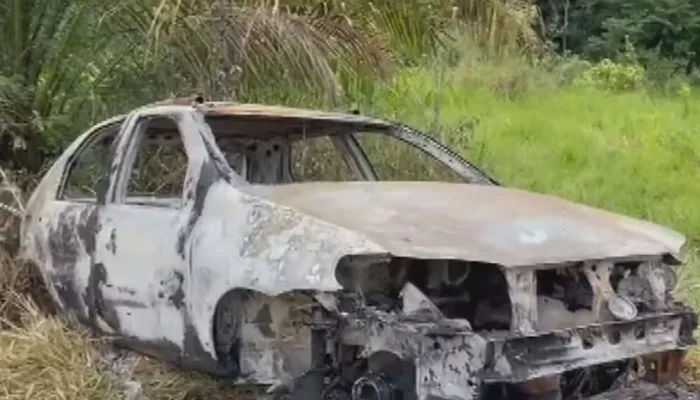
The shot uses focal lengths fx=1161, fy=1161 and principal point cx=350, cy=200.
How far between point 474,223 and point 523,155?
30.2 feet

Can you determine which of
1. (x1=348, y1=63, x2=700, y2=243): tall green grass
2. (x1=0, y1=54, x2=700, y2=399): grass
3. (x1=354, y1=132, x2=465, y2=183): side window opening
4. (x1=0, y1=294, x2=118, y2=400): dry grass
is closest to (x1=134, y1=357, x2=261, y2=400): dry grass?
(x1=0, y1=54, x2=700, y2=399): grass

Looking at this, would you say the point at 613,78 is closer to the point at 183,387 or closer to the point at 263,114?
the point at 263,114

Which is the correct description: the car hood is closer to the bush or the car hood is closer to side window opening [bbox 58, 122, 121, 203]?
side window opening [bbox 58, 122, 121, 203]

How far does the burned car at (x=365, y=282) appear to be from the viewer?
4.49 meters

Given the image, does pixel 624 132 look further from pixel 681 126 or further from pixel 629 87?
pixel 629 87

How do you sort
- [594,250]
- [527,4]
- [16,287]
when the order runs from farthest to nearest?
[527,4] → [16,287] → [594,250]

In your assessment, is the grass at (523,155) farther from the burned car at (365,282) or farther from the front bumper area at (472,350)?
the front bumper area at (472,350)

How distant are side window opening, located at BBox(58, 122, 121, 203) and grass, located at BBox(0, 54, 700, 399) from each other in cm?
69

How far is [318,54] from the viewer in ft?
27.5

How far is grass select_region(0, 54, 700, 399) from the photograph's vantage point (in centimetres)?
588

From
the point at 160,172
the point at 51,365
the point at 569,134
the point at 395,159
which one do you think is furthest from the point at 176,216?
the point at 569,134

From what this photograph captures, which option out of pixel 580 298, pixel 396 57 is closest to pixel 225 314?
pixel 580 298

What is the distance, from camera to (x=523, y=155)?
13844 mm

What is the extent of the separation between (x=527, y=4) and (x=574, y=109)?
672 centimetres
